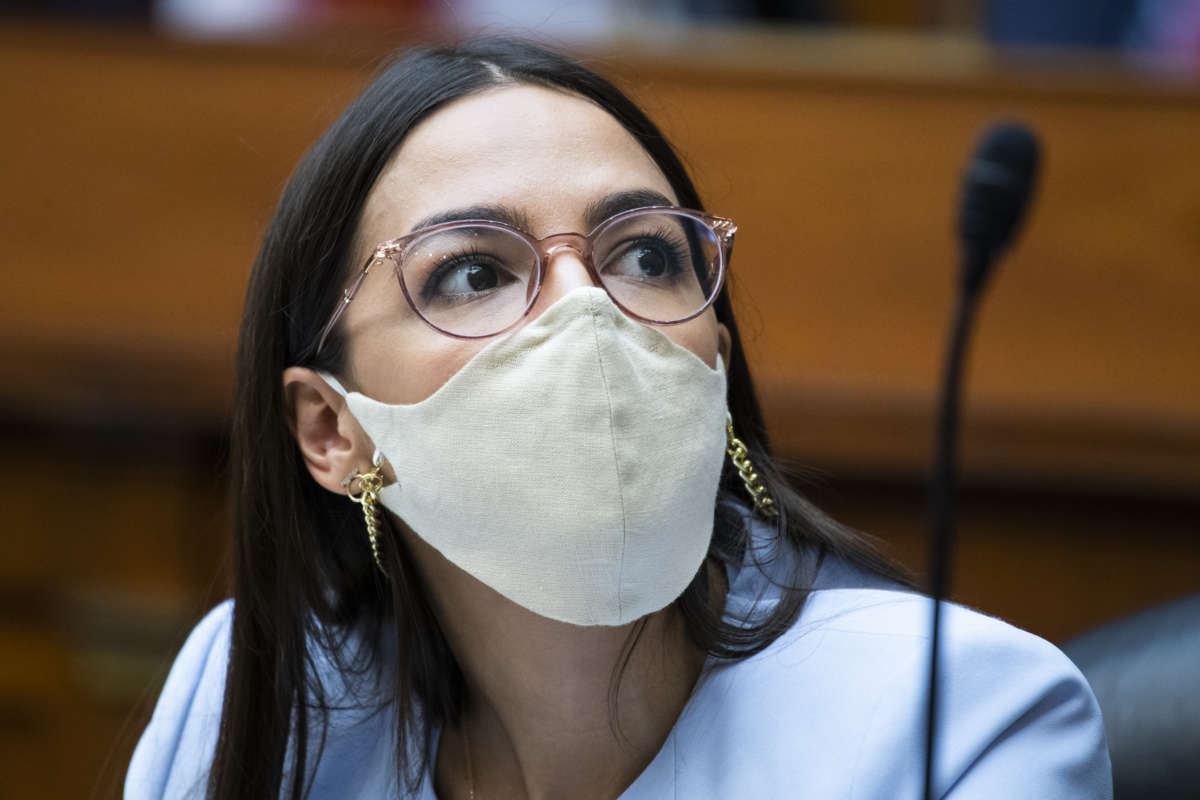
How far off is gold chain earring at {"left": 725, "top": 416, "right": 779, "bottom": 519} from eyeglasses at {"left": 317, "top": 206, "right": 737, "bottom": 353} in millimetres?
152

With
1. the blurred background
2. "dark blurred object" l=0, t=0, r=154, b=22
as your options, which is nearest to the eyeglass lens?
the blurred background

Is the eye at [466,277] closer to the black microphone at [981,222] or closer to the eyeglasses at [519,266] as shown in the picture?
the eyeglasses at [519,266]

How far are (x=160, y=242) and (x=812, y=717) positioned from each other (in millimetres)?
2179

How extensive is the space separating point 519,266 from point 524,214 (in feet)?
0.15

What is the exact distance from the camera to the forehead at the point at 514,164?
1291mm

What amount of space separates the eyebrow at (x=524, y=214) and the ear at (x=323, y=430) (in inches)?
7.9

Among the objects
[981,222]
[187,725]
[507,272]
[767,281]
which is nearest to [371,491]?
[507,272]

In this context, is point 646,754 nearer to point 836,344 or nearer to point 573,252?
point 573,252

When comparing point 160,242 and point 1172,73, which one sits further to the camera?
point 160,242

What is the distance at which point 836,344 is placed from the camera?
2848mm

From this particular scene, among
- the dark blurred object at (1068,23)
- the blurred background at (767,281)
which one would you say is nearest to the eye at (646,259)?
the blurred background at (767,281)

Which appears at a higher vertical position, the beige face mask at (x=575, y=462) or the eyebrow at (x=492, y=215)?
the eyebrow at (x=492, y=215)

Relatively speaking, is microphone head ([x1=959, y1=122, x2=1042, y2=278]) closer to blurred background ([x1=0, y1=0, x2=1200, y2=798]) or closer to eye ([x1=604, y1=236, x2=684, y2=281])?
eye ([x1=604, y1=236, x2=684, y2=281])

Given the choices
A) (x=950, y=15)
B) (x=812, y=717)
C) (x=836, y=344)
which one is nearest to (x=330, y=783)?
(x=812, y=717)
